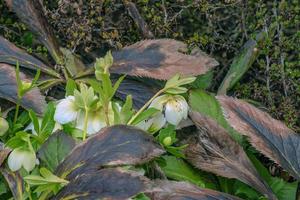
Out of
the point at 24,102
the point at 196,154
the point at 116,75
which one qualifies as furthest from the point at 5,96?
the point at 196,154

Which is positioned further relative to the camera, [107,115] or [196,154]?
[196,154]

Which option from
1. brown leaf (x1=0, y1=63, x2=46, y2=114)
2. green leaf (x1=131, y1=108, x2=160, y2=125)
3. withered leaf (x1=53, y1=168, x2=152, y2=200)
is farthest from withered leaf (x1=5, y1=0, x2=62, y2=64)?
withered leaf (x1=53, y1=168, x2=152, y2=200)

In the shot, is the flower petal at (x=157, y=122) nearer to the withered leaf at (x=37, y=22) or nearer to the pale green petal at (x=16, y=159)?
the pale green petal at (x=16, y=159)

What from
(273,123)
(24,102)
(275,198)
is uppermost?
(24,102)

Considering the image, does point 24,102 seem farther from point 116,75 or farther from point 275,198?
point 275,198

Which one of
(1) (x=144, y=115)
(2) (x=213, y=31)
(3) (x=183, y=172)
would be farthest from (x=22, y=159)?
(2) (x=213, y=31)

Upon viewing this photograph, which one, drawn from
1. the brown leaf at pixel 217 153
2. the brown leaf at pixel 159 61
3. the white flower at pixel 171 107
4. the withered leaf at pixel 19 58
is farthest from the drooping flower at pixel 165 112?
the withered leaf at pixel 19 58
